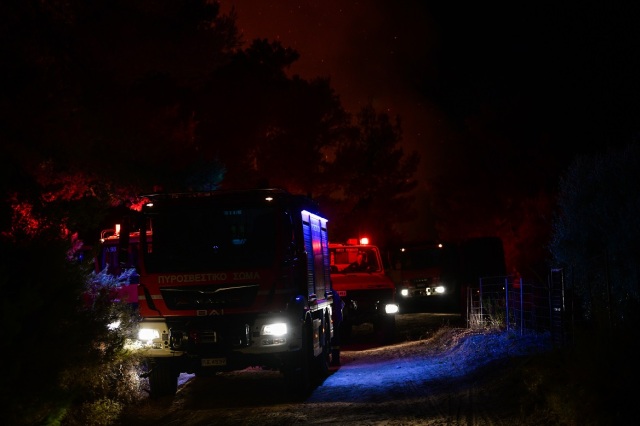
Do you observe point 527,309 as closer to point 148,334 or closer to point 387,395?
point 387,395

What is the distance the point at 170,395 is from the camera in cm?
1351

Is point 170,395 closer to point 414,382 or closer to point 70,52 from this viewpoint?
point 414,382

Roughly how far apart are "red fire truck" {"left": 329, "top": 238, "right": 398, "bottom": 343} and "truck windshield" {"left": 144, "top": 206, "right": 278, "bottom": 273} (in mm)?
8056

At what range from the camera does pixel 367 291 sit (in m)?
20.9

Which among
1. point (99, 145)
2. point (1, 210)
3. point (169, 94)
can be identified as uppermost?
point (169, 94)

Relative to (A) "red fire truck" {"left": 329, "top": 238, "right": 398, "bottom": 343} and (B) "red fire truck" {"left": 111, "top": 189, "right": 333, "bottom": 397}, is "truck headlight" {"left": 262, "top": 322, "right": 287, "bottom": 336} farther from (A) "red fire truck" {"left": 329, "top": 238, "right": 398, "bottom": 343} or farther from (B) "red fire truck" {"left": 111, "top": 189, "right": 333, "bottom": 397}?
(A) "red fire truck" {"left": 329, "top": 238, "right": 398, "bottom": 343}

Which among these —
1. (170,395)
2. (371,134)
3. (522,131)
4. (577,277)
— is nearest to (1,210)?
(170,395)

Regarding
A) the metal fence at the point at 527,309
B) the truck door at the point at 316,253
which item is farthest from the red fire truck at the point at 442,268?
the truck door at the point at 316,253

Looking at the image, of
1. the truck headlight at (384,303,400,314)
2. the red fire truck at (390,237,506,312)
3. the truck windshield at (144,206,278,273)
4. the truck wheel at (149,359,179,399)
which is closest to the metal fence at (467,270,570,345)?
the truck headlight at (384,303,400,314)

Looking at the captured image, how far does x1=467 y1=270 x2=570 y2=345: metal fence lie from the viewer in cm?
1382

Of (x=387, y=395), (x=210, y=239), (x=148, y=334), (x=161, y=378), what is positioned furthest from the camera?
(x=161, y=378)

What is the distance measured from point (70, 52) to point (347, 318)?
9321 millimetres

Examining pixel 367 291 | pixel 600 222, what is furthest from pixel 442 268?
pixel 600 222

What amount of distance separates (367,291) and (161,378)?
868cm
